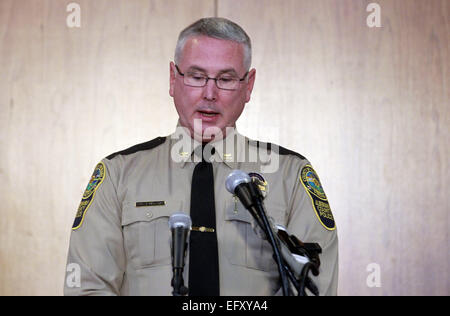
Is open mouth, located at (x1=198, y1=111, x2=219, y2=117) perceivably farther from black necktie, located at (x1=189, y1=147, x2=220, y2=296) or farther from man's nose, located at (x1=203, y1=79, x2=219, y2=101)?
black necktie, located at (x1=189, y1=147, x2=220, y2=296)

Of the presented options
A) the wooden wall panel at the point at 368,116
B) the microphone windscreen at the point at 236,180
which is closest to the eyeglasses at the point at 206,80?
the microphone windscreen at the point at 236,180

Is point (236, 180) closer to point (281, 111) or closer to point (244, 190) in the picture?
point (244, 190)

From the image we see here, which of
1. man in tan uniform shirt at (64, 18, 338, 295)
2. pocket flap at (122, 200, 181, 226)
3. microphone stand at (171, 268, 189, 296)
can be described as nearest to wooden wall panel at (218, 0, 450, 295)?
man in tan uniform shirt at (64, 18, 338, 295)

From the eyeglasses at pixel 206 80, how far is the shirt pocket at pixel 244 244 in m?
0.37

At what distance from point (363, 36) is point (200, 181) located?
47.8 inches

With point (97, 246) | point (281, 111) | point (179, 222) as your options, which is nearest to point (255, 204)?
point (179, 222)

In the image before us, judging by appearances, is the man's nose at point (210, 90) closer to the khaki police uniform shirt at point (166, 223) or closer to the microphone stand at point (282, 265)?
the khaki police uniform shirt at point (166, 223)

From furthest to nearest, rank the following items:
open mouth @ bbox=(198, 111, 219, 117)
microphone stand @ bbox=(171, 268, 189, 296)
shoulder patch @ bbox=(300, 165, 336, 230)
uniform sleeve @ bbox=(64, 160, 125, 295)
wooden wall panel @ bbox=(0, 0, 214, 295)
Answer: wooden wall panel @ bbox=(0, 0, 214, 295) < open mouth @ bbox=(198, 111, 219, 117) < shoulder patch @ bbox=(300, 165, 336, 230) < uniform sleeve @ bbox=(64, 160, 125, 295) < microphone stand @ bbox=(171, 268, 189, 296)

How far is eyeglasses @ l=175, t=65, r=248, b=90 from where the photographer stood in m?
1.82

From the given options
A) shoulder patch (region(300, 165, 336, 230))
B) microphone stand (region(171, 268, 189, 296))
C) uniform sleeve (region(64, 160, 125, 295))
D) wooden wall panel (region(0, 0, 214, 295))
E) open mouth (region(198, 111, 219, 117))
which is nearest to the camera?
microphone stand (region(171, 268, 189, 296))

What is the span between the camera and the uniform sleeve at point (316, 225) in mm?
1650

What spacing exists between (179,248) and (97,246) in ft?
1.72

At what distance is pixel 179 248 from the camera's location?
3.95ft

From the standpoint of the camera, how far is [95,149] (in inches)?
101
